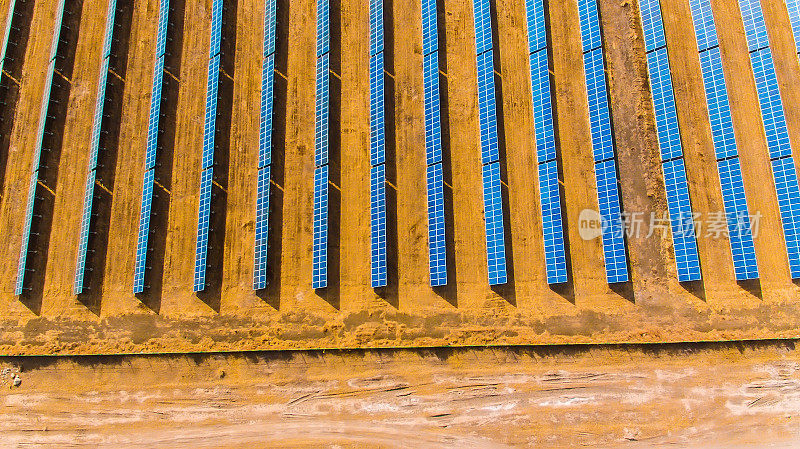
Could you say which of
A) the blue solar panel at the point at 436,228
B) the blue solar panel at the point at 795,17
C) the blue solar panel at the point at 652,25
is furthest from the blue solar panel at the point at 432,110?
the blue solar panel at the point at 795,17

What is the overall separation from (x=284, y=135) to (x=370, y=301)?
356 inches

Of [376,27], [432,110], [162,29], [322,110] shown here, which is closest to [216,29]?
[162,29]

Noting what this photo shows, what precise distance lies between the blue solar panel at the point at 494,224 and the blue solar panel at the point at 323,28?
32.3 ft

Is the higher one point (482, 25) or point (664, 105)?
point (482, 25)

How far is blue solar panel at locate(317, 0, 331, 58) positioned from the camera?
71.3 ft

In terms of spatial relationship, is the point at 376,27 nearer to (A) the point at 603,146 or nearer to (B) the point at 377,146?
(B) the point at 377,146

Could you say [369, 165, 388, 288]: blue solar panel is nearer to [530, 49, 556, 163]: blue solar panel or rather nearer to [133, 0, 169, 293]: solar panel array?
[530, 49, 556, 163]: blue solar panel

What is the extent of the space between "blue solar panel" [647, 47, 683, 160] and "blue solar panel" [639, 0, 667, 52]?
0.34m

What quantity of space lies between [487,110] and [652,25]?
8045 mm

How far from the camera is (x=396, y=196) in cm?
2038

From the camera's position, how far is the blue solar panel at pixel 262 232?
800 inches

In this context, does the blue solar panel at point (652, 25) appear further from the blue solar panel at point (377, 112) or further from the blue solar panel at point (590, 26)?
the blue solar panel at point (377, 112)

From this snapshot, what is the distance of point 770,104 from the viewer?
714 inches

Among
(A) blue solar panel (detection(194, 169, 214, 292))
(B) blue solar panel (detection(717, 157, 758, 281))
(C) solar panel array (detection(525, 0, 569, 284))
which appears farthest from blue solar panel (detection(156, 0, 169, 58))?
(B) blue solar panel (detection(717, 157, 758, 281))
